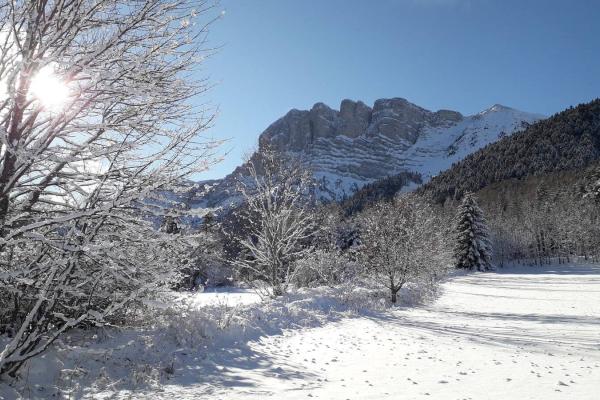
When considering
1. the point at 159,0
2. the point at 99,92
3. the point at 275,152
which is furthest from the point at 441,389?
the point at 275,152

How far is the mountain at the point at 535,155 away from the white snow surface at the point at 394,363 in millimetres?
111925

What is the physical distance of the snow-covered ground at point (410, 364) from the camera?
18.4 feet

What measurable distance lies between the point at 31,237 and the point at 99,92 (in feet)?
5.09

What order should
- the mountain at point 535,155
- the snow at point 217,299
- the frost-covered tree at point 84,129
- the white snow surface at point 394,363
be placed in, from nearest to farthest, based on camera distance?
the frost-covered tree at point 84,129 → the white snow surface at point 394,363 → the snow at point 217,299 → the mountain at point 535,155

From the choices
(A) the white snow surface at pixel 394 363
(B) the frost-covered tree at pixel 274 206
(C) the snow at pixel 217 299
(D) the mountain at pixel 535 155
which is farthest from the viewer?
(D) the mountain at pixel 535 155

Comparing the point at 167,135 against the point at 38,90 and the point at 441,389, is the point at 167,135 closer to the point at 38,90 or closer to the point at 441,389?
the point at 38,90

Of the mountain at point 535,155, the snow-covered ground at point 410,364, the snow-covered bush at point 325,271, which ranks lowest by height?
the snow-covered ground at point 410,364

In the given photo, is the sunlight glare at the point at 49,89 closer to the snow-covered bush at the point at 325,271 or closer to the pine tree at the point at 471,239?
the snow-covered bush at the point at 325,271

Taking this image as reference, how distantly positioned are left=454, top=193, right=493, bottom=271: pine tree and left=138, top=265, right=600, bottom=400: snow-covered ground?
44407 mm

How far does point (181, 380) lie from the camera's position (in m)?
5.85

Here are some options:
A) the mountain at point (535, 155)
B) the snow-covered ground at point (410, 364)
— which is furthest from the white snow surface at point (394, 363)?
the mountain at point (535, 155)

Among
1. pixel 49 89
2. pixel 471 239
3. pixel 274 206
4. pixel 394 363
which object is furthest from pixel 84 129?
pixel 471 239

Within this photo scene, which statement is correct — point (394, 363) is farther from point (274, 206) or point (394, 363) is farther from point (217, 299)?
point (217, 299)

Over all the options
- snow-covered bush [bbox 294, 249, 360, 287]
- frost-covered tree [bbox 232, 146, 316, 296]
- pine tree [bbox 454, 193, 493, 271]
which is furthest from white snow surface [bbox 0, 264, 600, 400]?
pine tree [bbox 454, 193, 493, 271]
